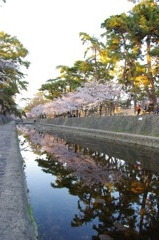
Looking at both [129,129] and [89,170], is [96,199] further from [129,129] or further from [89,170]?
[129,129]

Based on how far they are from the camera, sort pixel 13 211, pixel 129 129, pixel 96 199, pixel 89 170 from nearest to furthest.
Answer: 1. pixel 13 211
2. pixel 96 199
3. pixel 89 170
4. pixel 129 129

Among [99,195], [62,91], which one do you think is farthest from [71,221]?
[62,91]

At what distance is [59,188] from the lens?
9844mm

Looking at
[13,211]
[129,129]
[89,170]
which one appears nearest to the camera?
[13,211]

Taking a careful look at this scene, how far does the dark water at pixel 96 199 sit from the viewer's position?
6.04 m

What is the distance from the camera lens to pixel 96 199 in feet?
26.6

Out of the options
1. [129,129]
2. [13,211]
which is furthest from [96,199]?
[129,129]

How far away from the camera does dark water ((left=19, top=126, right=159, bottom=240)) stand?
6.04 meters

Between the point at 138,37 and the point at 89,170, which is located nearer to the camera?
the point at 89,170

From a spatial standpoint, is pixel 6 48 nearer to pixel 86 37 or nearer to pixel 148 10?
pixel 86 37

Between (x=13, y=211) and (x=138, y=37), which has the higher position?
(x=138, y=37)

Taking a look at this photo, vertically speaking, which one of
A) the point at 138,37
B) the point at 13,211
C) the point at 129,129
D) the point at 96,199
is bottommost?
the point at 96,199

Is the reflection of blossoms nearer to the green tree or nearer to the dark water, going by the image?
the dark water

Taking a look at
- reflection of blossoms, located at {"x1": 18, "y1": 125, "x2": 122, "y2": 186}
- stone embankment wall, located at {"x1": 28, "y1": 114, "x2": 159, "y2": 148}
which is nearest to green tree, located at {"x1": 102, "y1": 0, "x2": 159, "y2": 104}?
stone embankment wall, located at {"x1": 28, "y1": 114, "x2": 159, "y2": 148}
